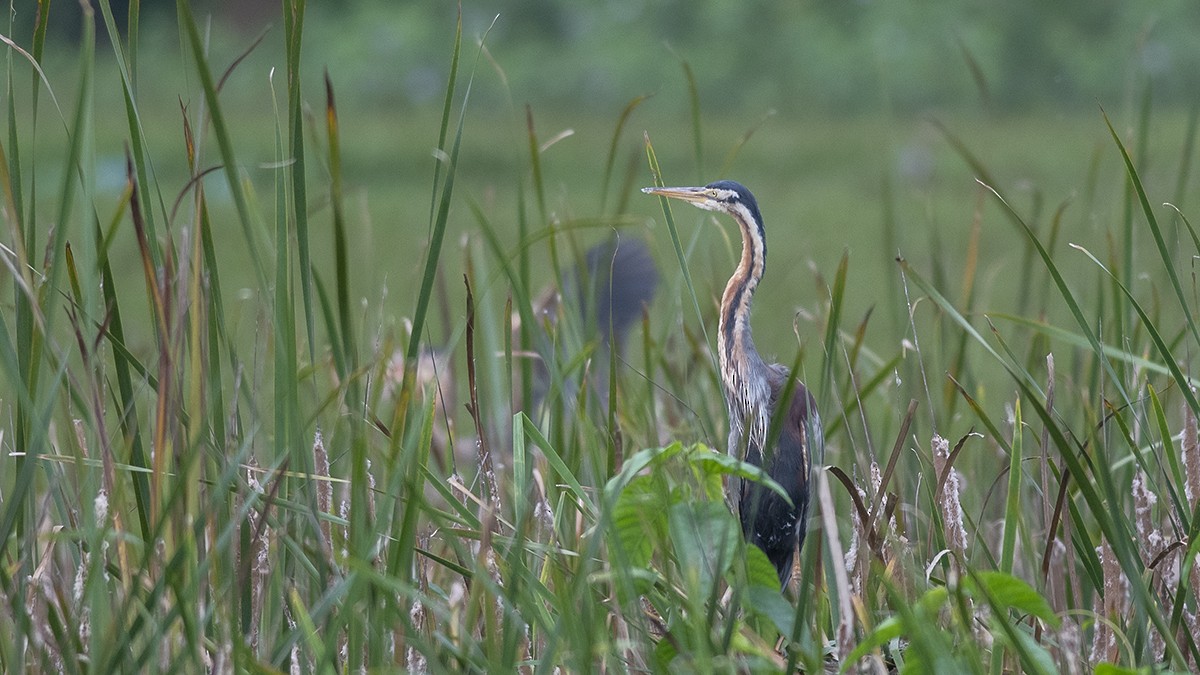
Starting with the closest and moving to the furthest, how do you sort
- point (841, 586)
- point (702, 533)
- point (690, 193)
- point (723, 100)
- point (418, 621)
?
point (841, 586), point (702, 533), point (418, 621), point (690, 193), point (723, 100)

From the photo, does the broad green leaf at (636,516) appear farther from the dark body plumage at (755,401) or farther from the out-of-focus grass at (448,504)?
the dark body plumage at (755,401)

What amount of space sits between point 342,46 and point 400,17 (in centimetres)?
26

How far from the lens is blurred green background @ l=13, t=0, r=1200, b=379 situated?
444cm

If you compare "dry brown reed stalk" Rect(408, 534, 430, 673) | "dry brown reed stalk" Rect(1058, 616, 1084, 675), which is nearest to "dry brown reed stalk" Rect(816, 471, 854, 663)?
"dry brown reed stalk" Rect(1058, 616, 1084, 675)

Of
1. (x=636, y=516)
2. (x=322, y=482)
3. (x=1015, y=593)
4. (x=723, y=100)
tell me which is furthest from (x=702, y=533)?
(x=723, y=100)

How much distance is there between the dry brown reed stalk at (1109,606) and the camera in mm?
927

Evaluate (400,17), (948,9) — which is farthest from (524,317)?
(400,17)

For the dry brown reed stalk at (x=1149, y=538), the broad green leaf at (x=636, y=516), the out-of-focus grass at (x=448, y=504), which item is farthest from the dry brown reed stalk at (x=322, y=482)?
the dry brown reed stalk at (x=1149, y=538)

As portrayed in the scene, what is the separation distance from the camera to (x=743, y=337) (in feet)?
4.07

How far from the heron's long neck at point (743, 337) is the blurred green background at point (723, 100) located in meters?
2.76

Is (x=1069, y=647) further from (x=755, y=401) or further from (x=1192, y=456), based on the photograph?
(x=755, y=401)

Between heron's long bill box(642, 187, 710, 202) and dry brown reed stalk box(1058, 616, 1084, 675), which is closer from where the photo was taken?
dry brown reed stalk box(1058, 616, 1084, 675)

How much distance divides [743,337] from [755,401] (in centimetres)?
11

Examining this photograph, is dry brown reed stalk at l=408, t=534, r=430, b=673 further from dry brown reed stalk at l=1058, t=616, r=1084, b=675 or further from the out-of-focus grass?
dry brown reed stalk at l=1058, t=616, r=1084, b=675
